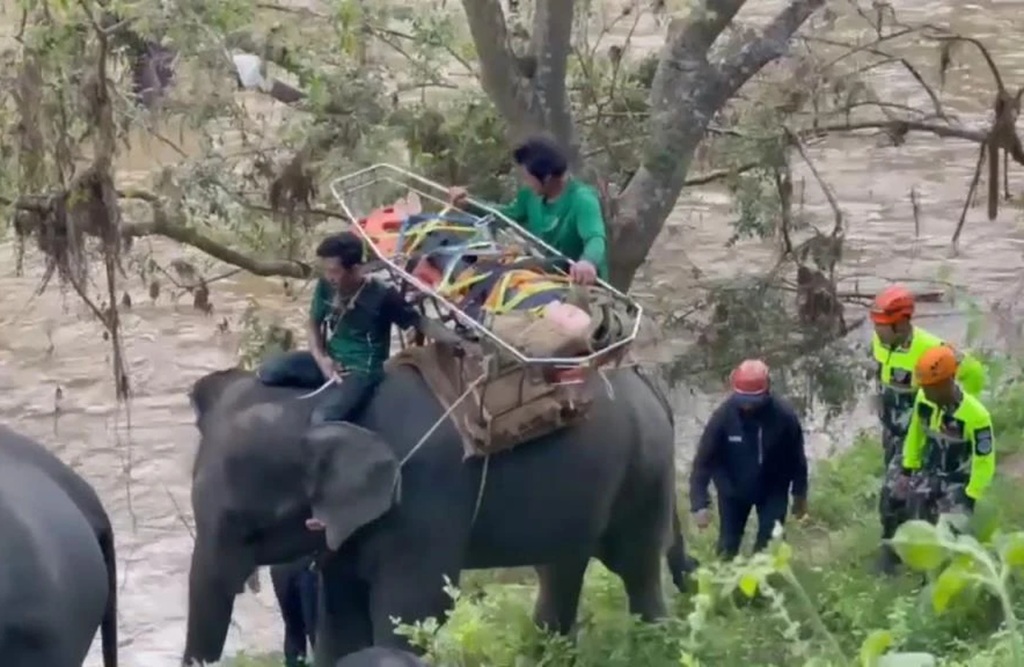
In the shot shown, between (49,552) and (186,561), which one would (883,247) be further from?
(49,552)

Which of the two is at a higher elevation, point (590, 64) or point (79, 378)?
point (590, 64)

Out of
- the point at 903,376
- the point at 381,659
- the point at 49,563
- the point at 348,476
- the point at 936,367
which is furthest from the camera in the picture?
the point at 903,376

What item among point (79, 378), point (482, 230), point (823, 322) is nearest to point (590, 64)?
point (823, 322)

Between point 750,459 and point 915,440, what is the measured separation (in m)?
0.75

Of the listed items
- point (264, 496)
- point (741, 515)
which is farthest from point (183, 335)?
point (264, 496)

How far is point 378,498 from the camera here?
18.4ft

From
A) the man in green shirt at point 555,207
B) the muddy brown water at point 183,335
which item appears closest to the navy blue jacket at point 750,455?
the man in green shirt at point 555,207

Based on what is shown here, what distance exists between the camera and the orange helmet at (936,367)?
5723mm

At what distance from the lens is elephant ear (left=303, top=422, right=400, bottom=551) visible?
5586 mm

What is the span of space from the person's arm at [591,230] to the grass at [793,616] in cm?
114

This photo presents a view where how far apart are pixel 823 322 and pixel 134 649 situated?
12.2 feet

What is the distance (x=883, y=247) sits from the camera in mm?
15758

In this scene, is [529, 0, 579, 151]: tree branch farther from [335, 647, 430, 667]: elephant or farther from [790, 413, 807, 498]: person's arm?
[335, 647, 430, 667]: elephant

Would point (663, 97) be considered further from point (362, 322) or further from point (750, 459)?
point (362, 322)
